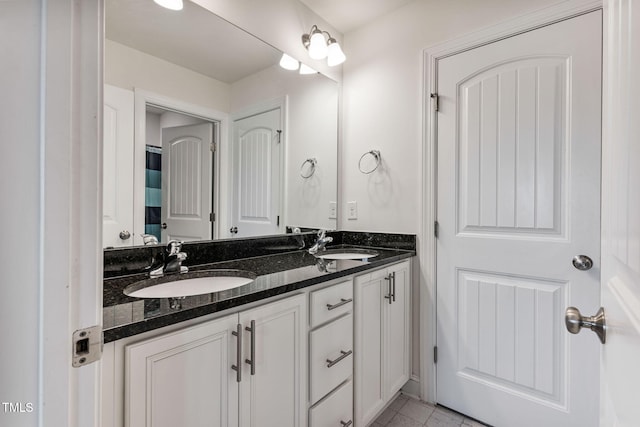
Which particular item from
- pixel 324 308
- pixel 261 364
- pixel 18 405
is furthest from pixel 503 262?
pixel 18 405

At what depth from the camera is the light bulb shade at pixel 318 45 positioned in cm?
193

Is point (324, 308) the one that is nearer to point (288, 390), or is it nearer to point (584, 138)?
point (288, 390)

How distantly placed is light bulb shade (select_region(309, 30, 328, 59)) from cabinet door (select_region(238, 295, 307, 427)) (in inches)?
61.1

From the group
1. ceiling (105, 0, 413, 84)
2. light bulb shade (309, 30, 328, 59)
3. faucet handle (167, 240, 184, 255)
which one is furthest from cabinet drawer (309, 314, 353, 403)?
light bulb shade (309, 30, 328, 59)

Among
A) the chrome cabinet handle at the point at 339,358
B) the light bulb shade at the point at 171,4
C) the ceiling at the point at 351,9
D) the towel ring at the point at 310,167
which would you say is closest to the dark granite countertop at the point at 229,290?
the chrome cabinet handle at the point at 339,358

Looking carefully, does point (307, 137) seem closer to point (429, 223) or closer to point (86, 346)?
point (429, 223)

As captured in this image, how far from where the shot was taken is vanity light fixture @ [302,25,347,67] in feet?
6.34

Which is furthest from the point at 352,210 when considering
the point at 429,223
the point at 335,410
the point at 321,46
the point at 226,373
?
the point at 226,373

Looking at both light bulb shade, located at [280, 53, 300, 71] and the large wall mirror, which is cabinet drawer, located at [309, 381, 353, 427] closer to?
the large wall mirror

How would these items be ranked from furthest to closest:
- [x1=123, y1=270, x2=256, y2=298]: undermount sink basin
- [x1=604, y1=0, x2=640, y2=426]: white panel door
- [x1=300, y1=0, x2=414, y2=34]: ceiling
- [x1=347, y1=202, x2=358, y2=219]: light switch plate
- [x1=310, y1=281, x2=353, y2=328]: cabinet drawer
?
1. [x1=347, y1=202, x2=358, y2=219]: light switch plate
2. [x1=300, y1=0, x2=414, y2=34]: ceiling
3. [x1=310, y1=281, x2=353, y2=328]: cabinet drawer
4. [x1=123, y1=270, x2=256, y2=298]: undermount sink basin
5. [x1=604, y1=0, x2=640, y2=426]: white panel door

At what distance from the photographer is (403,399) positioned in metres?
1.86

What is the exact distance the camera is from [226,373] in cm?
89

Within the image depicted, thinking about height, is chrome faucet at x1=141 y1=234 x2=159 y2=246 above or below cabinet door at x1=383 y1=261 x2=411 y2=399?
above

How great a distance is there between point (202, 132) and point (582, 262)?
1825 millimetres
